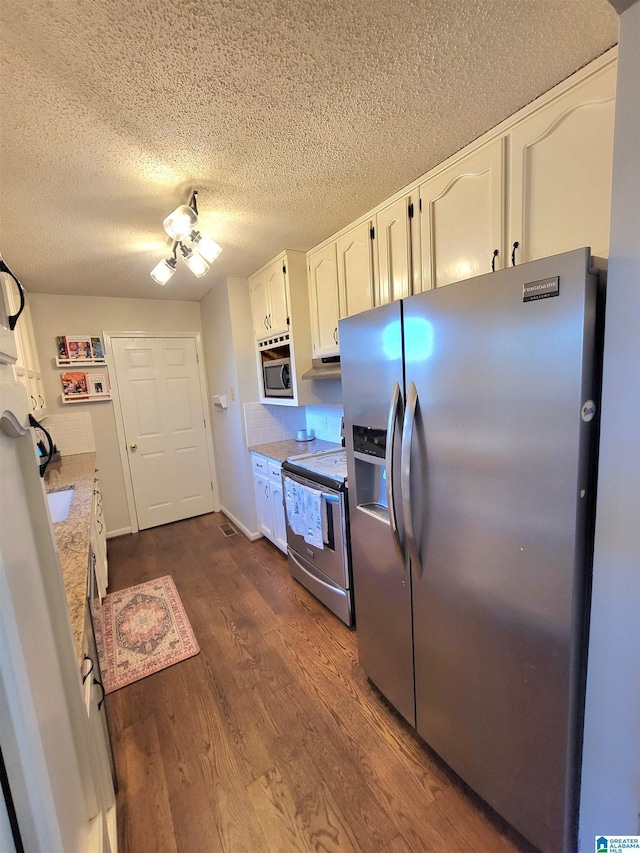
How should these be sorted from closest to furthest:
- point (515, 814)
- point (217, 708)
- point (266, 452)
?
1. point (515, 814)
2. point (217, 708)
3. point (266, 452)

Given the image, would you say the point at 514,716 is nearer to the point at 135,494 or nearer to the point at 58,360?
the point at 135,494

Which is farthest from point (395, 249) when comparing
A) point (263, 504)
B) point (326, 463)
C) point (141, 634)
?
point (141, 634)

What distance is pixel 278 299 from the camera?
2.71 metres

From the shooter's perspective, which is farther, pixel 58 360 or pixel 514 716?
pixel 58 360

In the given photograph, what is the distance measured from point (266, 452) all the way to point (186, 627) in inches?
51.9

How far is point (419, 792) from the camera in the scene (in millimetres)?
1296

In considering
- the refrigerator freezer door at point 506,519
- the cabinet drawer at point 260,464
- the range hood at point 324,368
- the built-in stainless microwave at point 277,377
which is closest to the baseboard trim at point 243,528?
the cabinet drawer at point 260,464

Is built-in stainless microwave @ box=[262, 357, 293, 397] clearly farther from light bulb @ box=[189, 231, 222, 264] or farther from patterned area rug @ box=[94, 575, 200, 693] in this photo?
patterned area rug @ box=[94, 575, 200, 693]

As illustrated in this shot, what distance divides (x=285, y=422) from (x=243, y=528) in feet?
3.78

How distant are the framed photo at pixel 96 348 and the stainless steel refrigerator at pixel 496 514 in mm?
2969

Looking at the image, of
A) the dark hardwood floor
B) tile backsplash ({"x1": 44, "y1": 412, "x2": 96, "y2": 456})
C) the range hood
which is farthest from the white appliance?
tile backsplash ({"x1": 44, "y1": 412, "x2": 96, "y2": 456})

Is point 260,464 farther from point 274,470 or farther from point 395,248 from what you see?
point 395,248

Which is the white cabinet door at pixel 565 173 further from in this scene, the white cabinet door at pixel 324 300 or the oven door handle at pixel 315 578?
the oven door handle at pixel 315 578

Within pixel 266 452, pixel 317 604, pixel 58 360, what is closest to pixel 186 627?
pixel 317 604
